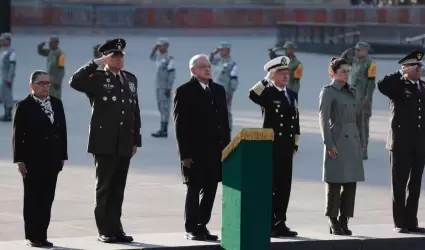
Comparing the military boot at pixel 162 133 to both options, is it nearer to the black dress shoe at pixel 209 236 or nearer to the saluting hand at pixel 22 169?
the black dress shoe at pixel 209 236

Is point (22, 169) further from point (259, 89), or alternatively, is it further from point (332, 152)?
point (332, 152)

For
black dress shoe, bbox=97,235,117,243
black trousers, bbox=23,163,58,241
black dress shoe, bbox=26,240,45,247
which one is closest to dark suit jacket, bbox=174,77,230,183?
black dress shoe, bbox=97,235,117,243

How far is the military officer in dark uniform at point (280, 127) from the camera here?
11.6 metres

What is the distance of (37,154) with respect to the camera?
35.3 ft

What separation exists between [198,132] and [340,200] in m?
1.54

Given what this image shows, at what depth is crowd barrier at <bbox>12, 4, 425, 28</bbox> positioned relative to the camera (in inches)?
2207

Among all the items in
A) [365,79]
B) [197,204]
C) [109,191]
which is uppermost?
[365,79]

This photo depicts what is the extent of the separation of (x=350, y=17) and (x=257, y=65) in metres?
21.4

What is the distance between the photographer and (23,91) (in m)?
30.0

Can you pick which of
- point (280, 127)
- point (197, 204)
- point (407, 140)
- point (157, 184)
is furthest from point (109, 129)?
point (157, 184)

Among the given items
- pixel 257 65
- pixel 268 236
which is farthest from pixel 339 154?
pixel 257 65

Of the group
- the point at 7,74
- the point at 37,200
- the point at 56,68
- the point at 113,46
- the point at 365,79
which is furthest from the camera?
the point at 7,74

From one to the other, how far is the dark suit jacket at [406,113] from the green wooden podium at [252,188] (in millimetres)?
2227

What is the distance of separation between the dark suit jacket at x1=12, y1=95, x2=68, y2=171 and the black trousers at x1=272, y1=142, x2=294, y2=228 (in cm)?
204
